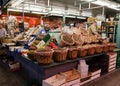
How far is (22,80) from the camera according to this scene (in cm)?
291

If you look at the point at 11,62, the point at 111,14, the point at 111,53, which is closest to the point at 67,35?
the point at 111,53

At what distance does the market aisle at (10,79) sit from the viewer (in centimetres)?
276

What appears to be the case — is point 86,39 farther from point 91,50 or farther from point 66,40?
point 66,40

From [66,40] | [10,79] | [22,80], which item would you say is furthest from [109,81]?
[10,79]

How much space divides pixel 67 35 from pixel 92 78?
114cm

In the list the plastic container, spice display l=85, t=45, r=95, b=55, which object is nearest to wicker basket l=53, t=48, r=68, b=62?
spice display l=85, t=45, r=95, b=55

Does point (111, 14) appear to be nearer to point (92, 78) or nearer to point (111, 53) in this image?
point (111, 53)

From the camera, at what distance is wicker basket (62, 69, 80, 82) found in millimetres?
2239

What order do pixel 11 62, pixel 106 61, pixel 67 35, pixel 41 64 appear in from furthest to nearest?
pixel 11 62 → pixel 106 61 → pixel 67 35 → pixel 41 64

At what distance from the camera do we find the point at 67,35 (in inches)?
105

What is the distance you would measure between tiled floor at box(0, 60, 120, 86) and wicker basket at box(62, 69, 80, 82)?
476 mm

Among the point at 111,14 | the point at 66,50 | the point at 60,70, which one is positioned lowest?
the point at 60,70

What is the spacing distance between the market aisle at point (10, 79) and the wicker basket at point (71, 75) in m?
1.07

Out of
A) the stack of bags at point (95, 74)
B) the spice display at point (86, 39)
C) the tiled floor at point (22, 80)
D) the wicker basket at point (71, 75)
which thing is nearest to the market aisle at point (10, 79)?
the tiled floor at point (22, 80)
